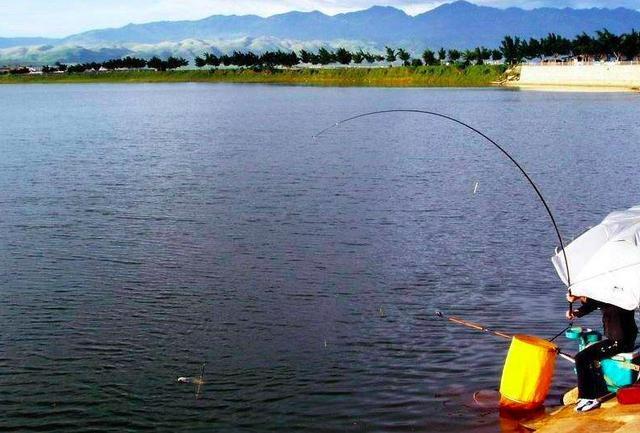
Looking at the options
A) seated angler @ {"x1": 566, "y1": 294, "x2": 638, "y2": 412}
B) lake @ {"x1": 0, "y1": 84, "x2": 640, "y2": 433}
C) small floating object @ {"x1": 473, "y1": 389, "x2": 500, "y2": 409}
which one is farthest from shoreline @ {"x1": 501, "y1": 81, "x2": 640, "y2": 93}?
seated angler @ {"x1": 566, "y1": 294, "x2": 638, "y2": 412}

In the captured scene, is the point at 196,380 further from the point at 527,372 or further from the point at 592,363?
the point at 592,363

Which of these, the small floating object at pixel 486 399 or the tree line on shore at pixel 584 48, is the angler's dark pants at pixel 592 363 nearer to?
the small floating object at pixel 486 399

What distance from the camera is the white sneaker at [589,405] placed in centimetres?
965

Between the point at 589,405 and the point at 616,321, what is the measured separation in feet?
3.45

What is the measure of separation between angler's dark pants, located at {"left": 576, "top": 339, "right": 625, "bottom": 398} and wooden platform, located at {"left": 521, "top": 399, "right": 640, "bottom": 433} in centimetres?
23

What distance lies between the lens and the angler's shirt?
30.9 feet

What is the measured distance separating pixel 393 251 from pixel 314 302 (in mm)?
4549

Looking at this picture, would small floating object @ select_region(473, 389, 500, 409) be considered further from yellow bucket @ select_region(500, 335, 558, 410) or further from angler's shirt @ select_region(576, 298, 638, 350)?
angler's shirt @ select_region(576, 298, 638, 350)

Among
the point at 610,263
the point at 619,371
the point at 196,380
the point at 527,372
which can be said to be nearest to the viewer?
the point at 610,263

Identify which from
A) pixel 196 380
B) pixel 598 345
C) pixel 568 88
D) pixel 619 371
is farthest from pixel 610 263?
pixel 568 88

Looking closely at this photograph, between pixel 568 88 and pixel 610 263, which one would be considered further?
pixel 568 88

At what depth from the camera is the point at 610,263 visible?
9391 mm

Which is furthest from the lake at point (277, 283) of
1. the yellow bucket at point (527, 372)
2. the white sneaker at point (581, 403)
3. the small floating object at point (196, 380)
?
the white sneaker at point (581, 403)

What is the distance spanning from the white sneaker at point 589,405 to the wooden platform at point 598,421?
0.05 meters
